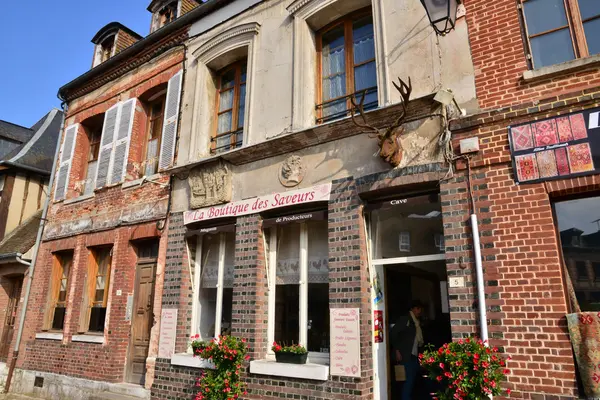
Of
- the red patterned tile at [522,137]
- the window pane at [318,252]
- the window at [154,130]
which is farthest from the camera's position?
the window at [154,130]

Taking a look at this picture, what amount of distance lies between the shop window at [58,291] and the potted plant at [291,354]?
6645mm

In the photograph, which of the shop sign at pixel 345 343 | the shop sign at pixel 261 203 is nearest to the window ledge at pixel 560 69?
the shop sign at pixel 261 203

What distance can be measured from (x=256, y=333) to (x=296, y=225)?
1804mm

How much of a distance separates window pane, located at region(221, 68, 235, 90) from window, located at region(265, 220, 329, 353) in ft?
11.6

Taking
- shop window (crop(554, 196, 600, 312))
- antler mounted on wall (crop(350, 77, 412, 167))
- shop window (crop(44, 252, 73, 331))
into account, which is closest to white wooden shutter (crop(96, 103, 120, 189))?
shop window (crop(44, 252, 73, 331))

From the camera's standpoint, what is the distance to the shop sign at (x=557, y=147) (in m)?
4.67

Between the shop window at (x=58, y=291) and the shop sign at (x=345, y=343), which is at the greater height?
the shop window at (x=58, y=291)

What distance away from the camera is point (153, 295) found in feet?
29.0

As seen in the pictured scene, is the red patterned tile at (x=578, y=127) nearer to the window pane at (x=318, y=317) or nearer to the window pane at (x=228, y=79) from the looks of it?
the window pane at (x=318, y=317)

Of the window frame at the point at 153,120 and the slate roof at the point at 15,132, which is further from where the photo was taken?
the slate roof at the point at 15,132

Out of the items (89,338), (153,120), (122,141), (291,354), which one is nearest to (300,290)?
(291,354)

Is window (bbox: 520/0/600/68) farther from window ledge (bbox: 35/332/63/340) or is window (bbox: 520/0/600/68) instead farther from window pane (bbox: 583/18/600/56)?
window ledge (bbox: 35/332/63/340)

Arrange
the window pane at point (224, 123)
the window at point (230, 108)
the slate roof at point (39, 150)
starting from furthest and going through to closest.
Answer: the slate roof at point (39, 150), the window pane at point (224, 123), the window at point (230, 108)

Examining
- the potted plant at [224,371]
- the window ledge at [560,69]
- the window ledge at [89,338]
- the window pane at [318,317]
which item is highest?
the window ledge at [560,69]
